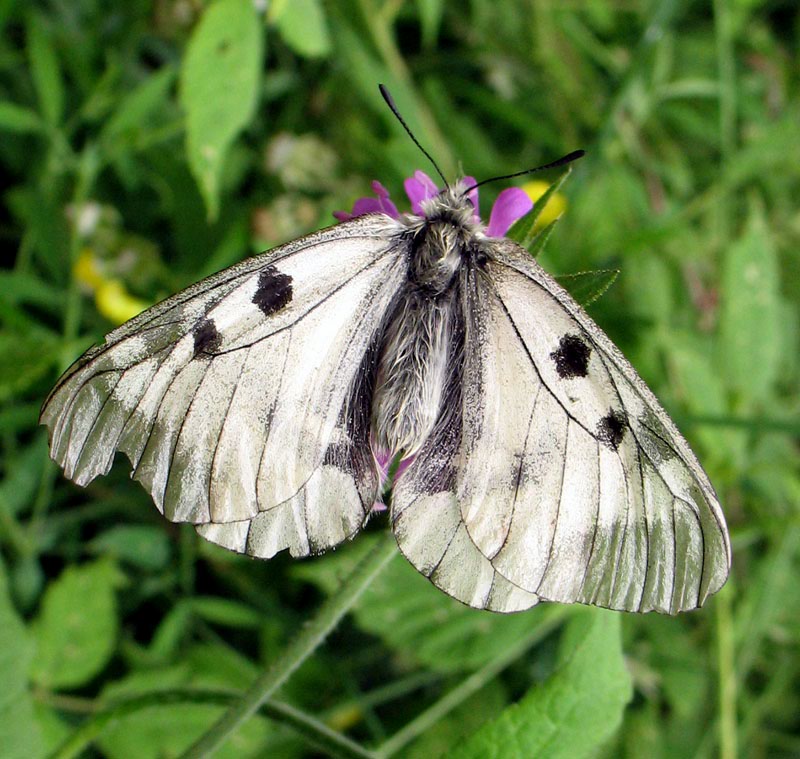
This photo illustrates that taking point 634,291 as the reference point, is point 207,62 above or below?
below

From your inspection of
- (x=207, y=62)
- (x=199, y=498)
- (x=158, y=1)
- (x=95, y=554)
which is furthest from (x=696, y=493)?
(x=158, y=1)

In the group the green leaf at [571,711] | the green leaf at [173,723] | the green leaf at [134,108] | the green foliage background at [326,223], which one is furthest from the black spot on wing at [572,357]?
the green leaf at [134,108]

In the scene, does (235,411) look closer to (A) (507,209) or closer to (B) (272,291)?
(B) (272,291)

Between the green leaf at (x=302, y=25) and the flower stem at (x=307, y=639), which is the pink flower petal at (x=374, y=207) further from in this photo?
the green leaf at (x=302, y=25)

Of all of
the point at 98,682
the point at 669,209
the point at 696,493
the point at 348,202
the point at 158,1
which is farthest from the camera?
the point at 669,209

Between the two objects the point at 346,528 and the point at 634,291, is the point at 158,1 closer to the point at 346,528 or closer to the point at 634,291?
the point at 634,291

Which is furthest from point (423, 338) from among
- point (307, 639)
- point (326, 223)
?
point (326, 223)
